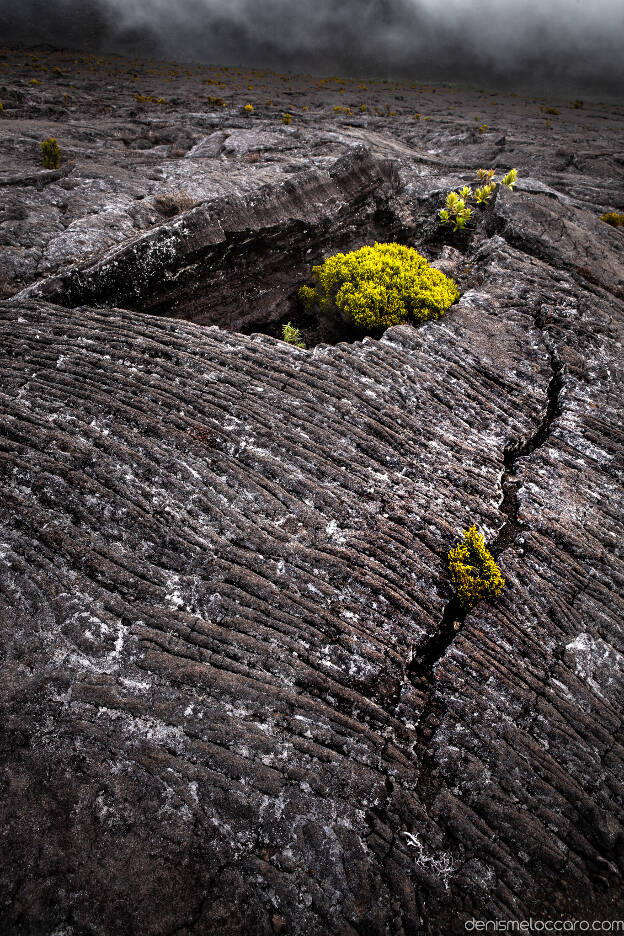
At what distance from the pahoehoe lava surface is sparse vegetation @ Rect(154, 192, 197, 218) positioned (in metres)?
2.90

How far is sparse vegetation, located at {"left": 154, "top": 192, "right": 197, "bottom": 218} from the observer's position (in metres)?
13.0

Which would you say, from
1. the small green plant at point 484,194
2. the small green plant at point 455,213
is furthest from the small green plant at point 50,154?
the small green plant at point 484,194

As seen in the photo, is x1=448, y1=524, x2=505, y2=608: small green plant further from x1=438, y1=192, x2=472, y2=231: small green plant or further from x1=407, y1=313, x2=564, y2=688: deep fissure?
x1=438, y1=192, x2=472, y2=231: small green plant

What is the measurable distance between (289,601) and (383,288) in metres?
7.33

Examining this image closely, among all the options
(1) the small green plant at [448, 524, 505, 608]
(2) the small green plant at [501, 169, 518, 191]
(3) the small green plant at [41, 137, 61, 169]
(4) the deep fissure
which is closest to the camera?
(4) the deep fissure

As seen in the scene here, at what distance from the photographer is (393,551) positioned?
5.88 metres

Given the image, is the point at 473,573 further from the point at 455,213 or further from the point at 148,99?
the point at 148,99

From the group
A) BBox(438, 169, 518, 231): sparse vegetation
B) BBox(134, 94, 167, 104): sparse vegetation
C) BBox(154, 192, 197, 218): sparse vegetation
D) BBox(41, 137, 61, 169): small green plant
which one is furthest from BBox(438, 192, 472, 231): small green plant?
BBox(134, 94, 167, 104): sparse vegetation

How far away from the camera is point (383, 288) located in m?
9.45

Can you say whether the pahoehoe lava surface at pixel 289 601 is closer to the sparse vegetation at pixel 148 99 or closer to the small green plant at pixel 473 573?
the small green plant at pixel 473 573

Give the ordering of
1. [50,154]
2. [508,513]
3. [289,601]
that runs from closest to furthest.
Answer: [289,601]
[508,513]
[50,154]

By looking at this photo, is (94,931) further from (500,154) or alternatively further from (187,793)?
(500,154)

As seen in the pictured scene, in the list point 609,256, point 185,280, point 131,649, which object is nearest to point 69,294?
point 185,280

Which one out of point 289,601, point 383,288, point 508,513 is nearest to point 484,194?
point 383,288
